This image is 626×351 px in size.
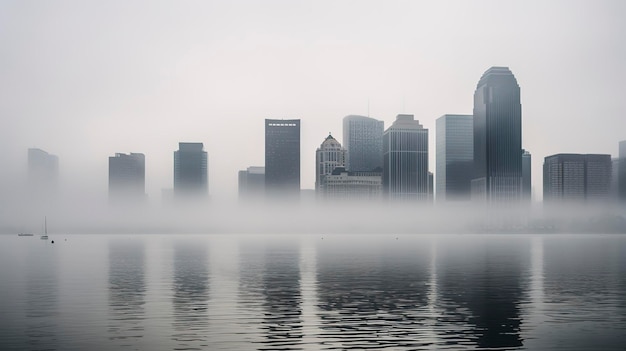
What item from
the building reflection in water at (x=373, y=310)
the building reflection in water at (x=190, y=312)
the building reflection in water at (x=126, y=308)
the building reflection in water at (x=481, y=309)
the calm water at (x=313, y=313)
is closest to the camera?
the calm water at (x=313, y=313)

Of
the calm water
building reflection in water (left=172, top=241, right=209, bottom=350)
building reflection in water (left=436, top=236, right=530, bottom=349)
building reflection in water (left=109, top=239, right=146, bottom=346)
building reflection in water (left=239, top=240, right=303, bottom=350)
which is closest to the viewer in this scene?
the calm water

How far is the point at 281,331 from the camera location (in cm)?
6694

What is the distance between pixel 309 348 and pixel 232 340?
820cm

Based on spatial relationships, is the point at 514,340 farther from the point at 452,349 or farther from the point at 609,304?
the point at 609,304

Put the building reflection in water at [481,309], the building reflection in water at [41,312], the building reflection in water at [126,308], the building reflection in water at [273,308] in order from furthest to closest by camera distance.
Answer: the building reflection in water at [126,308], the building reflection in water at [481,309], the building reflection in water at [273,308], the building reflection in water at [41,312]

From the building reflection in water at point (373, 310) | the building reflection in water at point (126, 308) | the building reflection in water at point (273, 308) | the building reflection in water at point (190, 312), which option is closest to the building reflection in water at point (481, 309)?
the building reflection in water at point (373, 310)

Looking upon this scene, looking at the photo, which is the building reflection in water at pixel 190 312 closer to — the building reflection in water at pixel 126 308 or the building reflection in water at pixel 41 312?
the building reflection in water at pixel 126 308

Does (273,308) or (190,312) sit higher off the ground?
(190,312)

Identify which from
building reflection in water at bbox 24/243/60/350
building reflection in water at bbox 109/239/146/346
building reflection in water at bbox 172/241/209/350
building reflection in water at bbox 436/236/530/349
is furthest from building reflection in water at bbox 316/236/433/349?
building reflection in water at bbox 24/243/60/350

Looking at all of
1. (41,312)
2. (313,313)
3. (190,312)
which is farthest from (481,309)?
(41,312)

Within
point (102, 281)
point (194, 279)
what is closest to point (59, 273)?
point (102, 281)

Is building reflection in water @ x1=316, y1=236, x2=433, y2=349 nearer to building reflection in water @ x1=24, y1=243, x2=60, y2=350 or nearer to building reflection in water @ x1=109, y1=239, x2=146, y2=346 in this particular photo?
building reflection in water @ x1=109, y1=239, x2=146, y2=346

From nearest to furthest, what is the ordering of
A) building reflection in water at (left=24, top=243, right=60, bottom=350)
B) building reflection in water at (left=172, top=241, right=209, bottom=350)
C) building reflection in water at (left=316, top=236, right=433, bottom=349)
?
building reflection in water at (left=172, top=241, right=209, bottom=350) → building reflection in water at (left=316, top=236, right=433, bottom=349) → building reflection in water at (left=24, top=243, right=60, bottom=350)

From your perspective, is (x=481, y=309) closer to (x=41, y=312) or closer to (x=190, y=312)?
(x=190, y=312)
